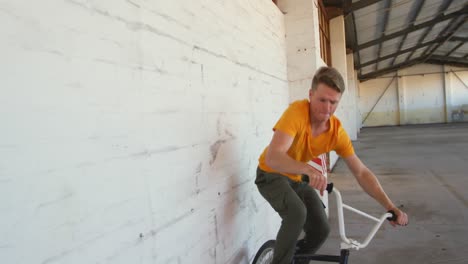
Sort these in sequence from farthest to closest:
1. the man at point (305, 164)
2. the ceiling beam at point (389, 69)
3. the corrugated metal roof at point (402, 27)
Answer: the ceiling beam at point (389, 69) < the corrugated metal roof at point (402, 27) < the man at point (305, 164)

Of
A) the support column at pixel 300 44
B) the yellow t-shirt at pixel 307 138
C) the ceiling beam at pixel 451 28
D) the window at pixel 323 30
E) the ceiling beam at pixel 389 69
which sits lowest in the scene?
the yellow t-shirt at pixel 307 138

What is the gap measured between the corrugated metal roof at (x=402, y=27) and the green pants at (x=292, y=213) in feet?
25.1

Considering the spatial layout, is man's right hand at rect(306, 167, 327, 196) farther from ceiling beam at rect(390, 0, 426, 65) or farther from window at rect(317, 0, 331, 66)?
ceiling beam at rect(390, 0, 426, 65)

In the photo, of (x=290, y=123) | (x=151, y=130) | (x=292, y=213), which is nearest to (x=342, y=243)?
(x=292, y=213)

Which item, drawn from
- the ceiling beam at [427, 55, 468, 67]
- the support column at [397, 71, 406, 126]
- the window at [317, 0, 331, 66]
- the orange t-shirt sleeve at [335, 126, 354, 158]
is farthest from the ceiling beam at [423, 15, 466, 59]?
the orange t-shirt sleeve at [335, 126, 354, 158]

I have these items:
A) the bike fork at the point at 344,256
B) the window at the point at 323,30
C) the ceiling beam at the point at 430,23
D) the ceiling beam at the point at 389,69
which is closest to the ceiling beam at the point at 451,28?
the ceiling beam at the point at 430,23

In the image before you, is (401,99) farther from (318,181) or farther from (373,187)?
(318,181)

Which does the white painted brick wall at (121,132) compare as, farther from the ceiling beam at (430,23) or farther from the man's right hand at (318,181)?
the ceiling beam at (430,23)

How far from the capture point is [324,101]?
68.5 inches

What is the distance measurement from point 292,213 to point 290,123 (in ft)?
1.58

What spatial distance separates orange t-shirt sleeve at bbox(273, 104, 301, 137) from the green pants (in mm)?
354

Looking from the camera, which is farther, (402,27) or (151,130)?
(402,27)

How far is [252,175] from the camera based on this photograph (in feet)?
8.67

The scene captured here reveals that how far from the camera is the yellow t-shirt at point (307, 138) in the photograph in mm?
1782
